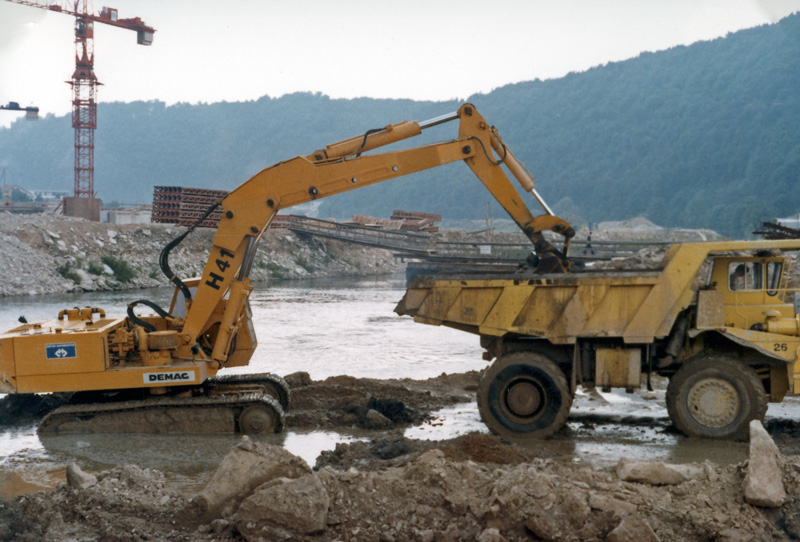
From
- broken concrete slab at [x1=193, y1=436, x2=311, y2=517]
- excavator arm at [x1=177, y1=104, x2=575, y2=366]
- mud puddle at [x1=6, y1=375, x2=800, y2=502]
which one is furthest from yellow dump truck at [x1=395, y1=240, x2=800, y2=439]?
broken concrete slab at [x1=193, y1=436, x2=311, y2=517]

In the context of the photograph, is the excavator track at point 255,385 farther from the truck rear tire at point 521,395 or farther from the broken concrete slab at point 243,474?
the broken concrete slab at point 243,474

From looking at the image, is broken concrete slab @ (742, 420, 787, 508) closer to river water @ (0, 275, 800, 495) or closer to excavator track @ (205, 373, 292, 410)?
river water @ (0, 275, 800, 495)

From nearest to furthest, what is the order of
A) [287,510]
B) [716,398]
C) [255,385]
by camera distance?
[287,510]
[716,398]
[255,385]

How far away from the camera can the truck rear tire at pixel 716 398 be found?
9.19 meters

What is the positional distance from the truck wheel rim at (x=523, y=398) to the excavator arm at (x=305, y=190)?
1.78m

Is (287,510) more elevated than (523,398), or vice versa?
(523,398)

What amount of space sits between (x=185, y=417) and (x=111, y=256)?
27.7 meters

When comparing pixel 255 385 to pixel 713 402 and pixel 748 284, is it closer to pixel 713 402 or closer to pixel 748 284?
pixel 713 402

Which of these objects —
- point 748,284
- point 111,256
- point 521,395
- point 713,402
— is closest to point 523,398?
point 521,395

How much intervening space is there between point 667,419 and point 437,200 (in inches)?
4238

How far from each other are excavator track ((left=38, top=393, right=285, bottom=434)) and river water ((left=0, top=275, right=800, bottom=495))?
8.0 inches

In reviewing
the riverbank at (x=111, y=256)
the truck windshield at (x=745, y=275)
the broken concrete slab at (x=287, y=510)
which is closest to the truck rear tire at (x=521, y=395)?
the truck windshield at (x=745, y=275)

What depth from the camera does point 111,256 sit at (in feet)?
117

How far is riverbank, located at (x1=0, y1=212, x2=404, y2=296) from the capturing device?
31891 millimetres
